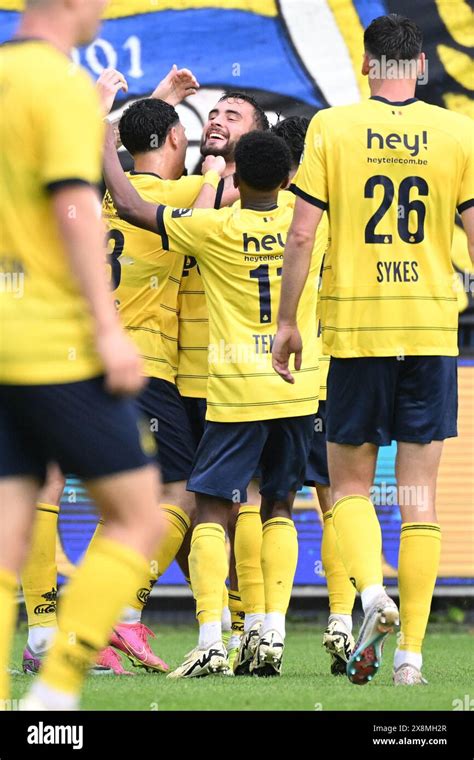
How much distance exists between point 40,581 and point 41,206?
2.78 meters

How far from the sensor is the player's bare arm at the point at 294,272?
4.71 m

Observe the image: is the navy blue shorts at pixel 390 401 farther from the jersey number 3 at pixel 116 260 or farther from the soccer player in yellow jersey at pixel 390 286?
the jersey number 3 at pixel 116 260

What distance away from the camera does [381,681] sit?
5152 millimetres

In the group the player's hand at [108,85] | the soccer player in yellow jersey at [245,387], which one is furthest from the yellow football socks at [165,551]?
the player's hand at [108,85]

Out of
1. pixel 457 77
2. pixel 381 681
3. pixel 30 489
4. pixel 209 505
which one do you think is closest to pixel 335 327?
pixel 209 505

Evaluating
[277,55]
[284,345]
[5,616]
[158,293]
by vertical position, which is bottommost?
[5,616]

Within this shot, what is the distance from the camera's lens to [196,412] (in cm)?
610

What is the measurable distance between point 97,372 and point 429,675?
2870 mm

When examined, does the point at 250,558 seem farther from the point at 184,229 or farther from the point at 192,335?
the point at 184,229

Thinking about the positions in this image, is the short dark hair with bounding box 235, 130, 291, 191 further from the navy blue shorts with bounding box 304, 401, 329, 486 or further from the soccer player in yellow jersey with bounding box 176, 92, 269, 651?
the navy blue shorts with bounding box 304, 401, 329, 486

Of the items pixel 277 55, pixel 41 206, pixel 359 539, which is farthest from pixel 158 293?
pixel 41 206

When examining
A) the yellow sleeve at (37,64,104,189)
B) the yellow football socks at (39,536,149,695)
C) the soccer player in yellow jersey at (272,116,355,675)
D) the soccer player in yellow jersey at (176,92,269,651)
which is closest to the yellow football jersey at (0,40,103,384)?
the yellow sleeve at (37,64,104,189)

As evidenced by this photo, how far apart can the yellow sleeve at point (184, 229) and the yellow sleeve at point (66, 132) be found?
2296 mm

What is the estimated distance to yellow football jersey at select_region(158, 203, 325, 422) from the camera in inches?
211
